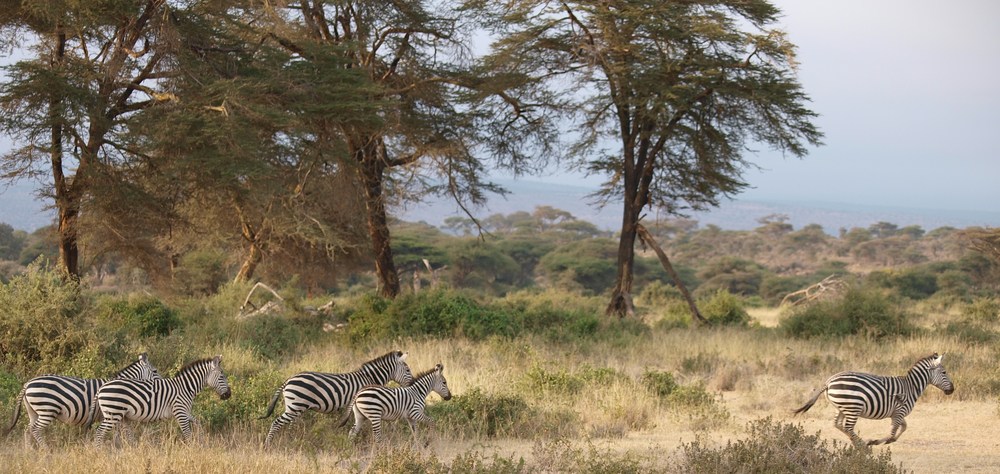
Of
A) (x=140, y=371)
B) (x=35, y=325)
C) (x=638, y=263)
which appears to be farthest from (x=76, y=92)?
(x=638, y=263)

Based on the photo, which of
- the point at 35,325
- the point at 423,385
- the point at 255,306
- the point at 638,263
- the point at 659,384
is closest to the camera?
the point at 423,385

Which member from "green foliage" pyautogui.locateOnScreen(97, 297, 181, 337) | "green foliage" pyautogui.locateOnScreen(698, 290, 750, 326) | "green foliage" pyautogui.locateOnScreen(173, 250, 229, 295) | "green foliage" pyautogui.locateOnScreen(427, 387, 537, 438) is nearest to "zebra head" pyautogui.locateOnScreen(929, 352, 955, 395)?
"green foliage" pyautogui.locateOnScreen(427, 387, 537, 438)

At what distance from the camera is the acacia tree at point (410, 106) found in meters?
17.9

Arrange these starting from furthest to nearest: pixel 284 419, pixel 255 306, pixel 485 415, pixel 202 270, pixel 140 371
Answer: pixel 202 270, pixel 255 306, pixel 485 415, pixel 140 371, pixel 284 419

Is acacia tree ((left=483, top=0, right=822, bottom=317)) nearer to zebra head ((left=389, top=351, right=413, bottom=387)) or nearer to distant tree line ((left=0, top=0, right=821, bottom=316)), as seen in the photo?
distant tree line ((left=0, top=0, right=821, bottom=316))

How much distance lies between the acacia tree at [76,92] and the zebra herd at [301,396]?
6819mm

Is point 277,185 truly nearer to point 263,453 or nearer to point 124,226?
point 124,226

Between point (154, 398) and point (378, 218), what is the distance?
461 inches

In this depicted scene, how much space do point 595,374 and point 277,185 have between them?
645 cm

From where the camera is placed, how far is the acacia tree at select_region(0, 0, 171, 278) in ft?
43.0

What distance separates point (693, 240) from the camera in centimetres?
7156

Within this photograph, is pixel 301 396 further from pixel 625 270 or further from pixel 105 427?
pixel 625 270

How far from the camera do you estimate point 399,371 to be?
7.97 m

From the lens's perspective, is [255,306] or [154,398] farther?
[255,306]
